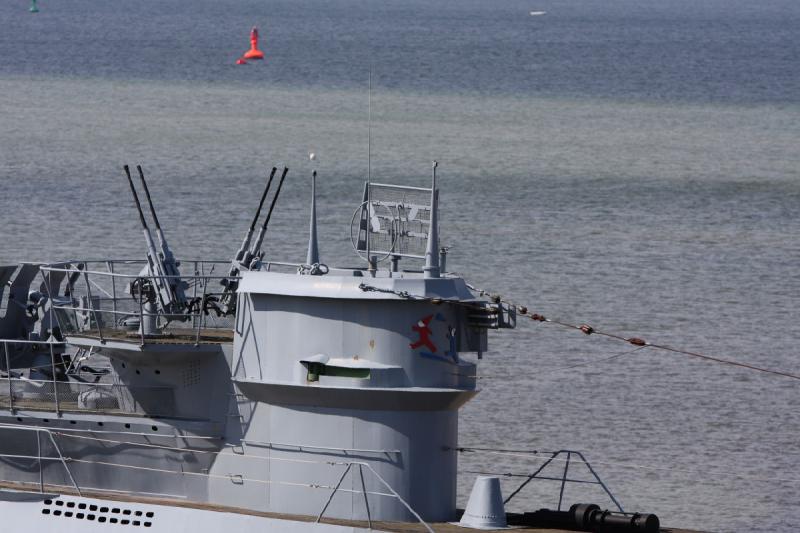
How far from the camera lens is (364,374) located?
77.6ft

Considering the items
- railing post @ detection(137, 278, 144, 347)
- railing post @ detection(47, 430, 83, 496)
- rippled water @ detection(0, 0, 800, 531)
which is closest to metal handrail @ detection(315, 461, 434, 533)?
railing post @ detection(137, 278, 144, 347)

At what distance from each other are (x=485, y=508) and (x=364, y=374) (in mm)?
2554

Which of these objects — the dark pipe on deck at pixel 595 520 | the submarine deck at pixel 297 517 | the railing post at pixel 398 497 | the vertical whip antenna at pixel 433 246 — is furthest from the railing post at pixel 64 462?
the dark pipe on deck at pixel 595 520

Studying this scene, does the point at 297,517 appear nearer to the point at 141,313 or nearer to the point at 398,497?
the point at 398,497

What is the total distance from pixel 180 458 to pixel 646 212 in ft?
157

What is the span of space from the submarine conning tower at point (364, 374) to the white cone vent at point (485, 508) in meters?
0.49

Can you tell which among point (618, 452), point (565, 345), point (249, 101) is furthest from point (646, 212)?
point (249, 101)

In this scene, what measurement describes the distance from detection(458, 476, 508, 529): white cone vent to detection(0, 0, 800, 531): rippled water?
10.2 metres

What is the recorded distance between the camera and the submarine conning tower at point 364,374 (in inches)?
933

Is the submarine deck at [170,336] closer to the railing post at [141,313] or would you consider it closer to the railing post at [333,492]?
the railing post at [141,313]

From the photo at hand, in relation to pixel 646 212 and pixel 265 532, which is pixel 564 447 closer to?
pixel 265 532

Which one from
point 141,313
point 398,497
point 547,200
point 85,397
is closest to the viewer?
point 398,497

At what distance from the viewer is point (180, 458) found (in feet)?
85.6

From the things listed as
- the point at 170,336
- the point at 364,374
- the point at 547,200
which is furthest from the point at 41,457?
the point at 547,200
